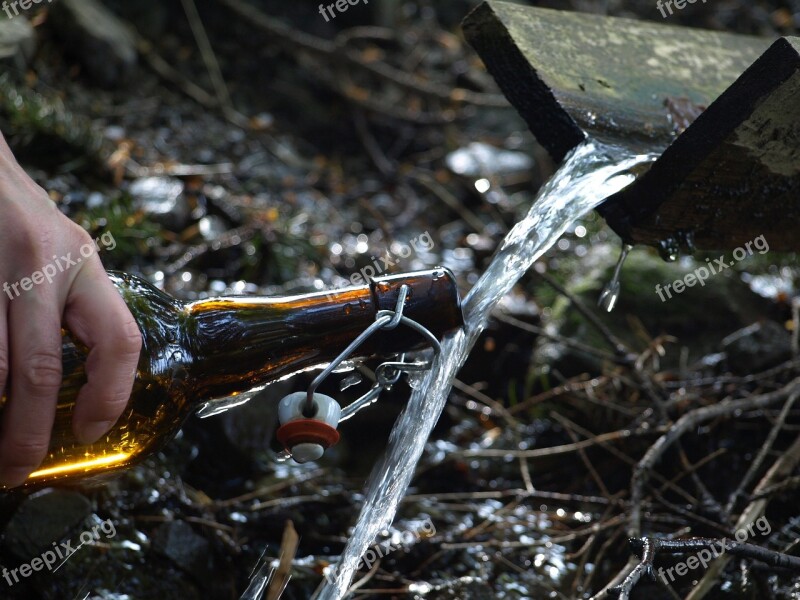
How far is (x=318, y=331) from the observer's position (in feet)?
5.34

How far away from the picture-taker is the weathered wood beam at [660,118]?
70.1 inches

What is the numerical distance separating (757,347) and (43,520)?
2.68 m

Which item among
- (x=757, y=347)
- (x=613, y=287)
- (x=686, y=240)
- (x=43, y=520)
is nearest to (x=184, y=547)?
(x=43, y=520)

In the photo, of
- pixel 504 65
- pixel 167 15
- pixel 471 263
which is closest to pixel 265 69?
pixel 167 15

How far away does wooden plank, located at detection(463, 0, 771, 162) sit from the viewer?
1982mm

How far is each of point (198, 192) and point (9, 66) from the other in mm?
1286

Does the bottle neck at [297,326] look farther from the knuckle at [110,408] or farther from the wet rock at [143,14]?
the wet rock at [143,14]

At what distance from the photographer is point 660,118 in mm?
2080

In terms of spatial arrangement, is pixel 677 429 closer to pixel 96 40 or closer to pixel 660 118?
pixel 660 118

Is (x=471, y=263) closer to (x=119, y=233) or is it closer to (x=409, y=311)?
(x=119, y=233)

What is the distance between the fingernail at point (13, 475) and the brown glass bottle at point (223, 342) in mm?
180

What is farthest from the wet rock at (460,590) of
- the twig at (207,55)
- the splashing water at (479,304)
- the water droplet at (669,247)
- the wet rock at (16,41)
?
the twig at (207,55)

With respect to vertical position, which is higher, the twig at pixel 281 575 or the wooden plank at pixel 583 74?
the wooden plank at pixel 583 74

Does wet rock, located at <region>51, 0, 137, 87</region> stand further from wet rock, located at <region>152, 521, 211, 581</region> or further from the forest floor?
wet rock, located at <region>152, 521, 211, 581</region>
